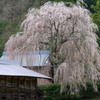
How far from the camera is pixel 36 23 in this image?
15023 millimetres

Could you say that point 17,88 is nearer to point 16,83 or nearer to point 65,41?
point 16,83

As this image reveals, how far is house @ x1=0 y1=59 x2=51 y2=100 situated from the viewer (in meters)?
10.4

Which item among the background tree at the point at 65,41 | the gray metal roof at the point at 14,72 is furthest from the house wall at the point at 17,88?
the background tree at the point at 65,41

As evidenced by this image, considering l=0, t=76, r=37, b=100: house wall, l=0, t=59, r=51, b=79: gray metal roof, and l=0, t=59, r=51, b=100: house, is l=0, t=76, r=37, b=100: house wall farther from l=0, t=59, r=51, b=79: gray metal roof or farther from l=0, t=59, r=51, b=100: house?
l=0, t=59, r=51, b=79: gray metal roof

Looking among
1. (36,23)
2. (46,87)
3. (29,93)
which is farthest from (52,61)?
(29,93)

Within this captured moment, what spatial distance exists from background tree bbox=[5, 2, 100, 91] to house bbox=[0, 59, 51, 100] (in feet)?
8.39

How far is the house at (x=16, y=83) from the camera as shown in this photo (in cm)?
1042

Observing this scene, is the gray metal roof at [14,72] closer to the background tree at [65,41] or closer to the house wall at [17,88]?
the house wall at [17,88]

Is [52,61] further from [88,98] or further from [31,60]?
[88,98]

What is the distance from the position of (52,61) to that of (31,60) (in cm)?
204

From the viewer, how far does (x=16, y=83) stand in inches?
444

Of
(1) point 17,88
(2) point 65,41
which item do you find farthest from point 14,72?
(2) point 65,41

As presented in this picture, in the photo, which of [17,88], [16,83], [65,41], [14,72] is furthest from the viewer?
[65,41]

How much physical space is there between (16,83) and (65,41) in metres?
5.57
